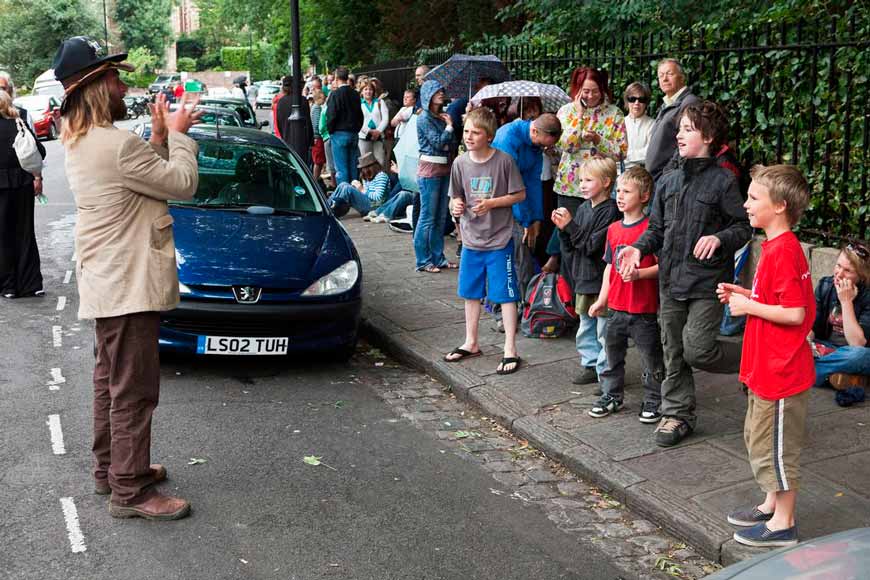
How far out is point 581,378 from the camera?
708cm

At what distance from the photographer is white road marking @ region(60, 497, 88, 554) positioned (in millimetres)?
4574

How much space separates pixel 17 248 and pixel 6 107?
134cm

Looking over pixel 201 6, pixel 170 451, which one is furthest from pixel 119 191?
pixel 201 6

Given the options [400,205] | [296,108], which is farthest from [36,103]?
[400,205]

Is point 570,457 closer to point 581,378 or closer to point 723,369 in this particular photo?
point 723,369

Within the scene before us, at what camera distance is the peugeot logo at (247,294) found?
23.4 ft

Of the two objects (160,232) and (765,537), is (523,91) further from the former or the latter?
(765,537)

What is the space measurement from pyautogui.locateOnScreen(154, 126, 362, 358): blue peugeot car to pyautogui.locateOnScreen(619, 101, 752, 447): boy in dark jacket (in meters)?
2.54

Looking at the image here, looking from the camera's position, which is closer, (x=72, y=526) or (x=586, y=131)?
(x=72, y=526)

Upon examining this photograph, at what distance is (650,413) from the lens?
6.20 meters

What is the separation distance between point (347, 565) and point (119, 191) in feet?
6.47

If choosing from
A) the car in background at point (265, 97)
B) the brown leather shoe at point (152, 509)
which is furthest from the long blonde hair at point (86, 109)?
the car in background at point (265, 97)

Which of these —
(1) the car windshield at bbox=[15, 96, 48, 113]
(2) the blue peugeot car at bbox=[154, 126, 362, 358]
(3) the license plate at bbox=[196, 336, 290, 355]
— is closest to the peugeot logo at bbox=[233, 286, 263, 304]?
(2) the blue peugeot car at bbox=[154, 126, 362, 358]

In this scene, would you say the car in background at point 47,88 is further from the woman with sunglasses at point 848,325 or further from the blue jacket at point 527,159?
the woman with sunglasses at point 848,325
